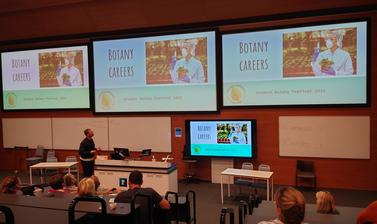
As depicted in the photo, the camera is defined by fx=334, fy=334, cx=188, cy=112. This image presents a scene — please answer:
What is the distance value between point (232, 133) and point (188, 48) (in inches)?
94.2

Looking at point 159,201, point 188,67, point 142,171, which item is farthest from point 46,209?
point 188,67

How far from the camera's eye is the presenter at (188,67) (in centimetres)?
823

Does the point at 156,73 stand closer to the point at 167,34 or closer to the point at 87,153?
the point at 167,34

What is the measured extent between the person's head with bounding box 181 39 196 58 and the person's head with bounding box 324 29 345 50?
3.03 metres

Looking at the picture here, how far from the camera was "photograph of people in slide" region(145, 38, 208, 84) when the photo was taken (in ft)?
26.9

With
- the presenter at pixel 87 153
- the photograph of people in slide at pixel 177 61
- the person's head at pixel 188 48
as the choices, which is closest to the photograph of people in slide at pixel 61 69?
the photograph of people in slide at pixel 177 61

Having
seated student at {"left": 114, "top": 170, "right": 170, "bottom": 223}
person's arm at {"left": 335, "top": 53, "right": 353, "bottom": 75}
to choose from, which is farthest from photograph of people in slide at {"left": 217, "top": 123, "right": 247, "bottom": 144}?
seated student at {"left": 114, "top": 170, "right": 170, "bottom": 223}

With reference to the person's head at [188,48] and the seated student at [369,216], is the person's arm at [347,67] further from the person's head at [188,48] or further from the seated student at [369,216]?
the seated student at [369,216]

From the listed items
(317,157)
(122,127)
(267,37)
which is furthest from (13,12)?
(317,157)

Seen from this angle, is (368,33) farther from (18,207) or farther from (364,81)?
(18,207)

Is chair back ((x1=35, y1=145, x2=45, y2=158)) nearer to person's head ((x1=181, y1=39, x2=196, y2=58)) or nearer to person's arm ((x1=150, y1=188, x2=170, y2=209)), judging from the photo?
person's head ((x1=181, y1=39, x2=196, y2=58))

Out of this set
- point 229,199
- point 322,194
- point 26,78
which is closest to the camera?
point 322,194

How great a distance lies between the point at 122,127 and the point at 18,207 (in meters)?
5.95

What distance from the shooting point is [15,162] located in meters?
10.2
